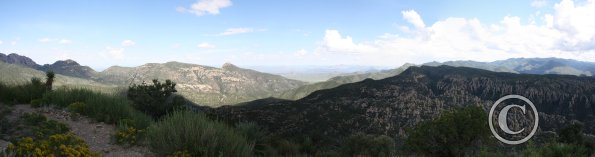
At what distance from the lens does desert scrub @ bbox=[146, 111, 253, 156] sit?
25.5 feet

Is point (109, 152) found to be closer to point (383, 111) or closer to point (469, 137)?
point (469, 137)

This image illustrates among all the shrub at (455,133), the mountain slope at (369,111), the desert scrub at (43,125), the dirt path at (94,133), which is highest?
the desert scrub at (43,125)

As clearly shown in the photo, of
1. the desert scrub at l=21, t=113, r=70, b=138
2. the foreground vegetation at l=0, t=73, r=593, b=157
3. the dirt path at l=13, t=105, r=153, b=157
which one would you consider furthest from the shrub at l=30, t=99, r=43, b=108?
the desert scrub at l=21, t=113, r=70, b=138

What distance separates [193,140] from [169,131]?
0.55 meters

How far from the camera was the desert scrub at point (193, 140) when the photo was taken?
7777 mm

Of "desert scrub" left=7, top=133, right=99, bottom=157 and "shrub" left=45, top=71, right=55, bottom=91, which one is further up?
"shrub" left=45, top=71, right=55, bottom=91

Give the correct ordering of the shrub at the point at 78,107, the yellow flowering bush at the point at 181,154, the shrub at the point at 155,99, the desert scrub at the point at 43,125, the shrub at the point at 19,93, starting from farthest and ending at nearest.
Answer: the shrub at the point at 155,99, the shrub at the point at 19,93, the shrub at the point at 78,107, the desert scrub at the point at 43,125, the yellow flowering bush at the point at 181,154

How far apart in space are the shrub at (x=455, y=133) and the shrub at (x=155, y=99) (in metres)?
13.5

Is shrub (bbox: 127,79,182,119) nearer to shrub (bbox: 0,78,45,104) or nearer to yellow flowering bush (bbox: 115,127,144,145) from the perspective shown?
shrub (bbox: 0,78,45,104)

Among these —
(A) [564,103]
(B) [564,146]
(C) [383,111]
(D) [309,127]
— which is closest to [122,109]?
(B) [564,146]

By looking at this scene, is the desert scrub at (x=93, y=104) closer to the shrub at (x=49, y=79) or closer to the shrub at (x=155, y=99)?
the shrub at (x=155, y=99)

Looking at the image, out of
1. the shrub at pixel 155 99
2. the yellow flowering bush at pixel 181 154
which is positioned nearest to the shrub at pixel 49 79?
the shrub at pixel 155 99

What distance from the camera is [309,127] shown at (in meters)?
111

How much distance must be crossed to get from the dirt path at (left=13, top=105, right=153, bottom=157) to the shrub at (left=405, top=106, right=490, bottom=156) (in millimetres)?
15984
